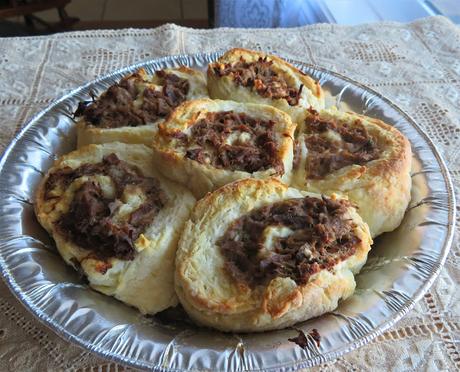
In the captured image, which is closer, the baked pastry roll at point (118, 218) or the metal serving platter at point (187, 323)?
the metal serving platter at point (187, 323)

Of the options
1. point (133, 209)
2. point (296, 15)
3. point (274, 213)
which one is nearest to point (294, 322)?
point (274, 213)

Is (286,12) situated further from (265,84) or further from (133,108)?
(133,108)

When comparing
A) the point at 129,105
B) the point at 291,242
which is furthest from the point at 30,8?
the point at 291,242

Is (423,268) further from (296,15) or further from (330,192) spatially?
(296,15)

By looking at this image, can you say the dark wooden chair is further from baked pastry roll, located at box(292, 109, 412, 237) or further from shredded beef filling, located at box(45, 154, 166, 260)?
baked pastry roll, located at box(292, 109, 412, 237)

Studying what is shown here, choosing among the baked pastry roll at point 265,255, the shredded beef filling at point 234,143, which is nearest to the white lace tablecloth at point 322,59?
the baked pastry roll at point 265,255

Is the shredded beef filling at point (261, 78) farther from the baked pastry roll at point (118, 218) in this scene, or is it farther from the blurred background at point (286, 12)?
the blurred background at point (286, 12)
